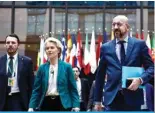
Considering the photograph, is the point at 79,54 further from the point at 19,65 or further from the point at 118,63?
the point at 118,63

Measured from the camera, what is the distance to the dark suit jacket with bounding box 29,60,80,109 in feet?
19.0

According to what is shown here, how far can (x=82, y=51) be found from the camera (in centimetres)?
1495

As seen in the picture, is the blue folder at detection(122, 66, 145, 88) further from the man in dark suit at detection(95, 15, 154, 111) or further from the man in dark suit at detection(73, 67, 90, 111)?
the man in dark suit at detection(73, 67, 90, 111)

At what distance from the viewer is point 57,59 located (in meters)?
5.98

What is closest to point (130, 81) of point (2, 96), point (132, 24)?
point (2, 96)

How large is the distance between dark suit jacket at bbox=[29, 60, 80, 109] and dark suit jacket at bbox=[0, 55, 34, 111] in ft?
1.39

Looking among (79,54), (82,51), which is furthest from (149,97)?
(82,51)

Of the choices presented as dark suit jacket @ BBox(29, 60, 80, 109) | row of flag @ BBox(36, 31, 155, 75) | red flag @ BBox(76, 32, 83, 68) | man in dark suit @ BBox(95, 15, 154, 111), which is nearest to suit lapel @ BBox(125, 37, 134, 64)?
man in dark suit @ BBox(95, 15, 154, 111)

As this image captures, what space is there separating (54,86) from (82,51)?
9.15 meters

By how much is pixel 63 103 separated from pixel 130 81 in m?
0.97

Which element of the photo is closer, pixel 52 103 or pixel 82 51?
pixel 52 103

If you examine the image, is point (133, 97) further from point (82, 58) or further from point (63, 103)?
point (82, 58)

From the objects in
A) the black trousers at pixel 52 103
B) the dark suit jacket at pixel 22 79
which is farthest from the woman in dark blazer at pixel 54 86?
the dark suit jacket at pixel 22 79

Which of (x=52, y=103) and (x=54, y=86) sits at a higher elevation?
(x=54, y=86)
